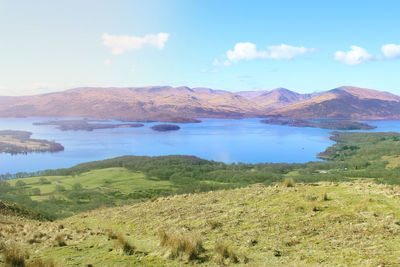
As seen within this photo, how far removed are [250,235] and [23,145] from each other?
140 metres

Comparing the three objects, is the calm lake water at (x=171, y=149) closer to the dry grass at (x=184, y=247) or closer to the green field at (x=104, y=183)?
the green field at (x=104, y=183)

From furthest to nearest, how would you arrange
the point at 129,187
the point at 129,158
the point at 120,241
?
the point at 129,158
the point at 129,187
the point at 120,241

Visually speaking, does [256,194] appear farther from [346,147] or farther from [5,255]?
[346,147]

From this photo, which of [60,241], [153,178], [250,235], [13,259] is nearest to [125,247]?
[13,259]

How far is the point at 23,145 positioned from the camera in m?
125

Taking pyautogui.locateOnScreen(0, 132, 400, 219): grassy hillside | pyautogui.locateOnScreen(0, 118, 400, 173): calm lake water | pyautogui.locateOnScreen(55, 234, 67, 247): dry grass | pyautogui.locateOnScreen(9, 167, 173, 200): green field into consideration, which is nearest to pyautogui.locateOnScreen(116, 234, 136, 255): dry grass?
pyautogui.locateOnScreen(55, 234, 67, 247): dry grass

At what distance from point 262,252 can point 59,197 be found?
47.1 meters

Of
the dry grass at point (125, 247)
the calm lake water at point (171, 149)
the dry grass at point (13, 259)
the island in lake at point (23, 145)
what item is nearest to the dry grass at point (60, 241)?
the dry grass at point (125, 247)

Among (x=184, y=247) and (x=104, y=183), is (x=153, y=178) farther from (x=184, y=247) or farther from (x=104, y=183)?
(x=184, y=247)

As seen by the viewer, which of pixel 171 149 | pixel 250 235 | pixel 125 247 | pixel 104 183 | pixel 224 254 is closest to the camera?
pixel 224 254

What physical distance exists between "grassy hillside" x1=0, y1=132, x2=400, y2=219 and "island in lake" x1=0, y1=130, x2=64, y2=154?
142ft

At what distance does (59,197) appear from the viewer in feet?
152

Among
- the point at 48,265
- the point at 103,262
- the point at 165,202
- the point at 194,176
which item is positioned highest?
the point at 48,265

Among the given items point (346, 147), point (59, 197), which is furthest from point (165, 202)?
point (346, 147)
